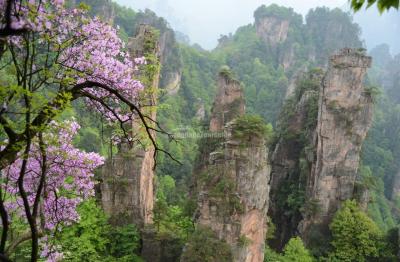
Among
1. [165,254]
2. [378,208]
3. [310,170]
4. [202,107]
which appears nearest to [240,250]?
[165,254]

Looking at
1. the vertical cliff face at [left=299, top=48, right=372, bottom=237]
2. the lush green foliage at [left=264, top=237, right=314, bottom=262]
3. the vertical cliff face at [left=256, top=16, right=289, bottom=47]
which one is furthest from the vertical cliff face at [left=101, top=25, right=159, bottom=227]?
the vertical cliff face at [left=256, top=16, right=289, bottom=47]

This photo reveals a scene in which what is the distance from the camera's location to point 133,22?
81.5 metres

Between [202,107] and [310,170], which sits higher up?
[202,107]

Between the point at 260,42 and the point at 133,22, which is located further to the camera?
the point at 260,42

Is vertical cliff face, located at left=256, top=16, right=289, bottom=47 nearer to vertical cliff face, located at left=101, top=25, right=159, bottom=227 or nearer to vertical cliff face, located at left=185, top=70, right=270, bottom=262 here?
vertical cliff face, located at left=101, top=25, right=159, bottom=227

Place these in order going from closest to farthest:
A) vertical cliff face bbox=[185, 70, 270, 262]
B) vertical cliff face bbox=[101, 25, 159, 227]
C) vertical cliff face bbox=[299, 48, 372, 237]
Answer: vertical cliff face bbox=[185, 70, 270, 262] → vertical cliff face bbox=[101, 25, 159, 227] → vertical cliff face bbox=[299, 48, 372, 237]

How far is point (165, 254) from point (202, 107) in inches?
1993

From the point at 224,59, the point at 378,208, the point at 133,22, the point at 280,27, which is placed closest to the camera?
the point at 378,208

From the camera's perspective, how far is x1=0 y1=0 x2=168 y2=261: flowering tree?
469 cm

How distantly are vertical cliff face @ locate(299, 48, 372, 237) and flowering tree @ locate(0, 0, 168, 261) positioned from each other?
25056 millimetres

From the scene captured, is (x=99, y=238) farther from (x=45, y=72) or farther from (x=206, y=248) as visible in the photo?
(x=45, y=72)

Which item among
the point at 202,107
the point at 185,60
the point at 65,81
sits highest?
the point at 185,60

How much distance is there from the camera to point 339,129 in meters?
31.5

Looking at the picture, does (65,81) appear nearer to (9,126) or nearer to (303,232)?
(9,126)
